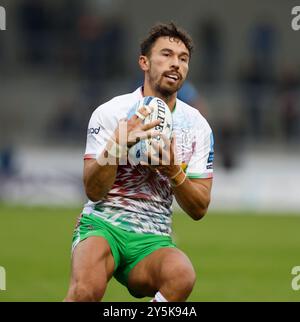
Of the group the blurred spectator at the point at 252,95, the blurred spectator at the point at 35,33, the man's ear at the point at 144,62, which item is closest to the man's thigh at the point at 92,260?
the man's ear at the point at 144,62

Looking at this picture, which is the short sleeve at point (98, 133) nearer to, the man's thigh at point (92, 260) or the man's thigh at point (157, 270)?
the man's thigh at point (92, 260)

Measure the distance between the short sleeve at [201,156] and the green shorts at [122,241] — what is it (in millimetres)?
544

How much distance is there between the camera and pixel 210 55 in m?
26.4

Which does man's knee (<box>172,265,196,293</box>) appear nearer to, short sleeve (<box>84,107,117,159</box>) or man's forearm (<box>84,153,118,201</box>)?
man's forearm (<box>84,153,118,201</box>)

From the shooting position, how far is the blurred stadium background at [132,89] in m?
21.0

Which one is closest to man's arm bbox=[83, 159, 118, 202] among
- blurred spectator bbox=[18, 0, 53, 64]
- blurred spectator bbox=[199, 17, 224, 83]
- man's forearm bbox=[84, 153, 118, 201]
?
man's forearm bbox=[84, 153, 118, 201]

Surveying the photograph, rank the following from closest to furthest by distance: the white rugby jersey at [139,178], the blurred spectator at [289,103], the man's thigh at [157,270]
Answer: the man's thigh at [157,270] < the white rugby jersey at [139,178] < the blurred spectator at [289,103]

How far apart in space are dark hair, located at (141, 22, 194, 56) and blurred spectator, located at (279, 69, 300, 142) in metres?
17.2

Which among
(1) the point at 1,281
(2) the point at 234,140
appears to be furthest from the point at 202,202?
(2) the point at 234,140

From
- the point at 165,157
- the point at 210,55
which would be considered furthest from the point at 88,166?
the point at 210,55

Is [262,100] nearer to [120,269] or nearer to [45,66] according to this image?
[45,66]

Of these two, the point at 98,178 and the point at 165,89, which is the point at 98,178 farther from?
the point at 165,89

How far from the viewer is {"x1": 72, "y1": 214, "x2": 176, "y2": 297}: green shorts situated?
7039mm

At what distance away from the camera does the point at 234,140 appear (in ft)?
78.0
